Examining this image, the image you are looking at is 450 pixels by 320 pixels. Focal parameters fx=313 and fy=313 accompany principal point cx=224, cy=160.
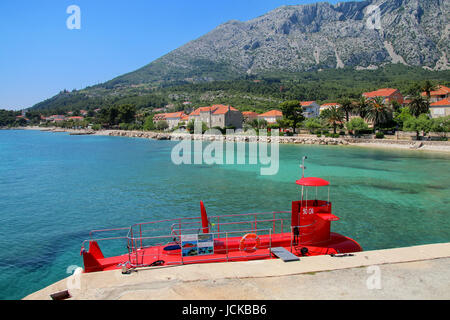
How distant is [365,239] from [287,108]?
7536cm

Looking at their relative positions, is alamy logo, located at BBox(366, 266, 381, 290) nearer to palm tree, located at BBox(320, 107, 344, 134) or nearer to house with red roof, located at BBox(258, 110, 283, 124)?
palm tree, located at BBox(320, 107, 344, 134)

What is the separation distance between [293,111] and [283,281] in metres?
85.2

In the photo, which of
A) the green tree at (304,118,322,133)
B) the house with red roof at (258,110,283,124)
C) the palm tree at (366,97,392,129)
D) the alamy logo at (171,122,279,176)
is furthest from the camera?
the house with red roof at (258,110,283,124)

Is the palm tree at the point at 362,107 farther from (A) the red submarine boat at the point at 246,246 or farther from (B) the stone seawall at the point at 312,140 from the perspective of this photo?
(A) the red submarine boat at the point at 246,246

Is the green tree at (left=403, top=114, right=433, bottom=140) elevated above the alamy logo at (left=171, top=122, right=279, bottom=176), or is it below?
above

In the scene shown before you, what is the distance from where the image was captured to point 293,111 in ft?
295

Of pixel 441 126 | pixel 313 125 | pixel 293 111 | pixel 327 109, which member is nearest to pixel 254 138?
pixel 293 111

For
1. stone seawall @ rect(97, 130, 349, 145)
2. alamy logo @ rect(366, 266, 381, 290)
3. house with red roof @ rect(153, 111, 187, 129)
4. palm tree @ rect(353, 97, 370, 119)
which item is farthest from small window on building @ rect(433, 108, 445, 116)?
house with red roof @ rect(153, 111, 187, 129)

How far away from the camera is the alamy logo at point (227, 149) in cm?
4928

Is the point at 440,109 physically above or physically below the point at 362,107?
below

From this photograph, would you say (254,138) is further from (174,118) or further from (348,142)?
(174,118)

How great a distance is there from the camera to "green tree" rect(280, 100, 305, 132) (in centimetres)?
8888

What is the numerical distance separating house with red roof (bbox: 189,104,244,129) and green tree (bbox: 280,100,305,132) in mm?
18634
